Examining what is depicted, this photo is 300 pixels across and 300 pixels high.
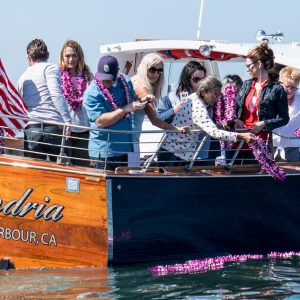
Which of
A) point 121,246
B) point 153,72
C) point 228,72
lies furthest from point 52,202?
point 228,72

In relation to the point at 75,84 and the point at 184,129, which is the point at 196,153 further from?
the point at 75,84

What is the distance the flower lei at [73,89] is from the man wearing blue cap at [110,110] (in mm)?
655

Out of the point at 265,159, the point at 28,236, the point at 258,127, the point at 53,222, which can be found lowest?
the point at 28,236

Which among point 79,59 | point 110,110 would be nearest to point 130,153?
point 110,110

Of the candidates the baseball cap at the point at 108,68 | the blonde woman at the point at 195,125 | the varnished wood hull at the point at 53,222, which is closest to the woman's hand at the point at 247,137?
the blonde woman at the point at 195,125

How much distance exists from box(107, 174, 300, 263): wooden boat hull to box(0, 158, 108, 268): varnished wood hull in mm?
174

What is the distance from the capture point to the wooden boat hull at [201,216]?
33.4ft

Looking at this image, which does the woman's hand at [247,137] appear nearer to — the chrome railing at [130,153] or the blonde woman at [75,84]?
the chrome railing at [130,153]

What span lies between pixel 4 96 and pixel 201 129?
77.8 inches

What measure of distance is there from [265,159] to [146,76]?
4.76ft

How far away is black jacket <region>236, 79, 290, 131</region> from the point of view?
10.7 m

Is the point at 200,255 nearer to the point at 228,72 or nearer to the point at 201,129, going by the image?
the point at 201,129

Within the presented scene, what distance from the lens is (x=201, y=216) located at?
1058 cm

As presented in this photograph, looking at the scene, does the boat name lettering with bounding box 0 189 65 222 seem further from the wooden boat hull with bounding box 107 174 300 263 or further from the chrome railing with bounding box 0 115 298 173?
the wooden boat hull with bounding box 107 174 300 263
